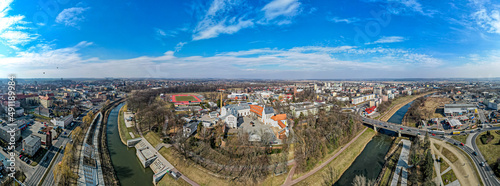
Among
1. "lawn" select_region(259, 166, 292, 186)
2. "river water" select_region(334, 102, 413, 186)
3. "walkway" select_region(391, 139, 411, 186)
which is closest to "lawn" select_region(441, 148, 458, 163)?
"walkway" select_region(391, 139, 411, 186)

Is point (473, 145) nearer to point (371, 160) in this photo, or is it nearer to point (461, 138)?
point (461, 138)

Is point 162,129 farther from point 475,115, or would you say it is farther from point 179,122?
point 475,115

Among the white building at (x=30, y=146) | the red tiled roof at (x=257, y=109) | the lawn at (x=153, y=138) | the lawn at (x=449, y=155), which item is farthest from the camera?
the red tiled roof at (x=257, y=109)

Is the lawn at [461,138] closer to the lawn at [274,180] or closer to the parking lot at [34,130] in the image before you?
the lawn at [274,180]

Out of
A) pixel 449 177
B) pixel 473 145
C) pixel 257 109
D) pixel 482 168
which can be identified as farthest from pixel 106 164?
pixel 473 145

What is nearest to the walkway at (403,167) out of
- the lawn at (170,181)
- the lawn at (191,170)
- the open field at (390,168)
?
the open field at (390,168)

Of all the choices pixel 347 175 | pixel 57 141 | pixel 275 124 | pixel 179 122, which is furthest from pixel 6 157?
pixel 347 175
